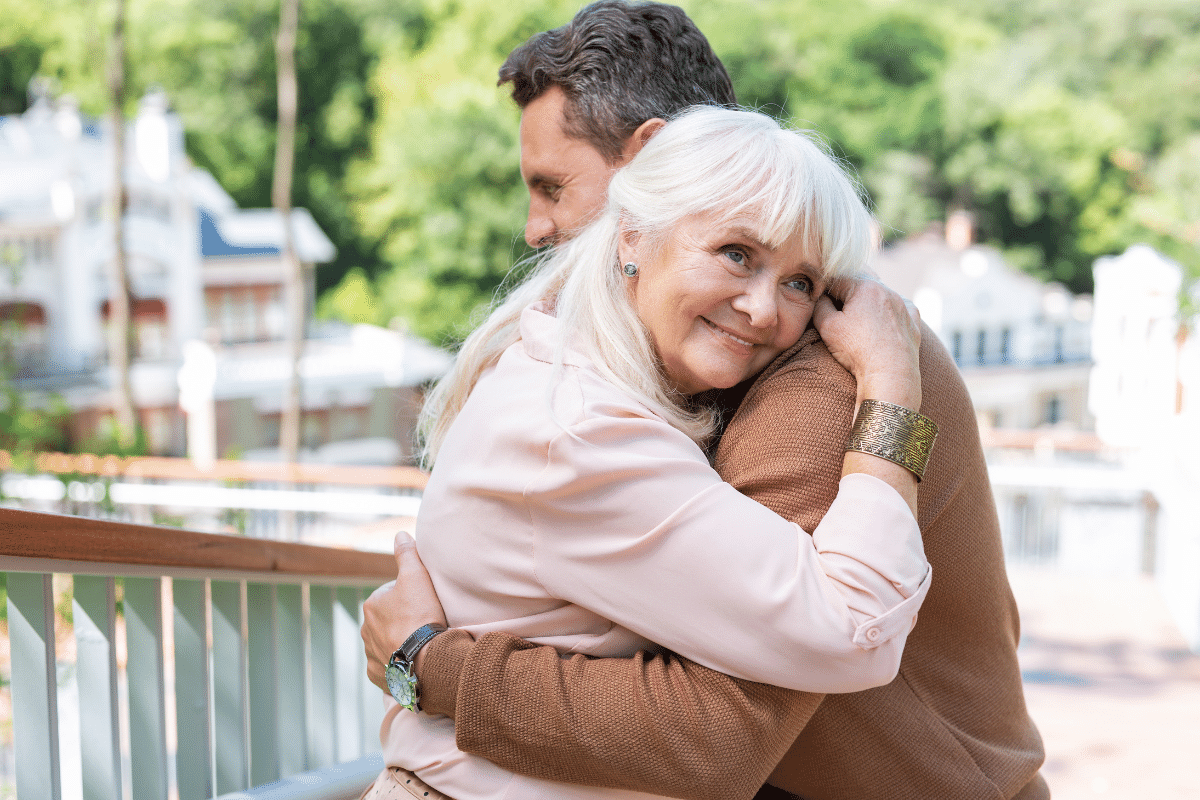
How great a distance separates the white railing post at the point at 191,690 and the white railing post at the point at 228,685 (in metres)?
0.05

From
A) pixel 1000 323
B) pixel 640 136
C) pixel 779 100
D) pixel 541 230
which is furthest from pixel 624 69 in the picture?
pixel 1000 323

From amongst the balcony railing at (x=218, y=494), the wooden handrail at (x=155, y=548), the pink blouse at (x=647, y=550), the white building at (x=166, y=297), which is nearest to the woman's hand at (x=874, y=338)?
the pink blouse at (x=647, y=550)

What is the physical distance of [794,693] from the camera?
94 cm

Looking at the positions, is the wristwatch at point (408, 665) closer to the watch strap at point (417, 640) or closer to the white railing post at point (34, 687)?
the watch strap at point (417, 640)

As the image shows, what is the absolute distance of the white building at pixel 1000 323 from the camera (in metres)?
28.4

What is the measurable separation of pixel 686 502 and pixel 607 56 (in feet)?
2.91

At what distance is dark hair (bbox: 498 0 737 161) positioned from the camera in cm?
154

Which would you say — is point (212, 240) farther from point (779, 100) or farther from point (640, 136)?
point (640, 136)

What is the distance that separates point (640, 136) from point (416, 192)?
1027 inches

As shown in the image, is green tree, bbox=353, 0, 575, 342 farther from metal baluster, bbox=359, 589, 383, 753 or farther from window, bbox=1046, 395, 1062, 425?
metal baluster, bbox=359, 589, 383, 753

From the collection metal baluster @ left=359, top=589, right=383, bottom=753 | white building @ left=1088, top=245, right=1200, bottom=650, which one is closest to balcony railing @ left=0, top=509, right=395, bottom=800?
metal baluster @ left=359, top=589, right=383, bottom=753

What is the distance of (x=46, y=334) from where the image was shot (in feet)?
73.7

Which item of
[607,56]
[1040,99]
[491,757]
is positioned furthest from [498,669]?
[1040,99]

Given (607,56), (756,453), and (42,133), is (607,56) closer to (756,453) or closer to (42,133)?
(756,453)
